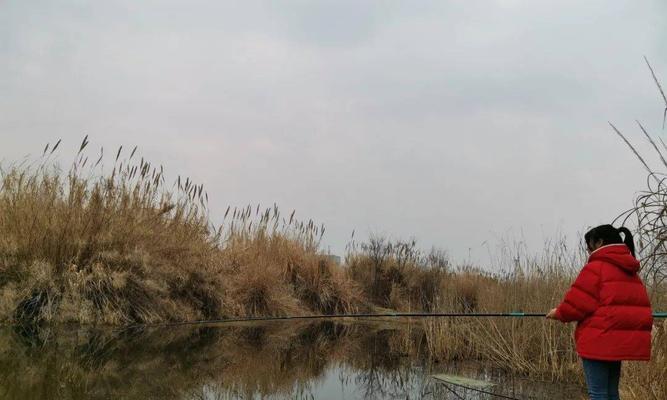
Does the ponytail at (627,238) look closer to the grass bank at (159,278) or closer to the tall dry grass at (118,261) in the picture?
the grass bank at (159,278)

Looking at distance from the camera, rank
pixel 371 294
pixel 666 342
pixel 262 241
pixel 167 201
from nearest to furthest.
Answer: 1. pixel 666 342
2. pixel 167 201
3. pixel 262 241
4. pixel 371 294

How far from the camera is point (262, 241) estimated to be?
12039 mm

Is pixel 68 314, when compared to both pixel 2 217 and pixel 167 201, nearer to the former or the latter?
pixel 2 217

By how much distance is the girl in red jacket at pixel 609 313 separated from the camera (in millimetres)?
3459

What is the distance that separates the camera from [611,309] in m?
3.47

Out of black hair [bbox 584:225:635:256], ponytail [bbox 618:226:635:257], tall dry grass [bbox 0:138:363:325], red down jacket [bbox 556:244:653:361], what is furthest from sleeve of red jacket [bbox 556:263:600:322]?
tall dry grass [bbox 0:138:363:325]

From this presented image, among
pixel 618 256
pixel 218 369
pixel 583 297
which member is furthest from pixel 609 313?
pixel 218 369

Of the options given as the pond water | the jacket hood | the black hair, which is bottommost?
the pond water

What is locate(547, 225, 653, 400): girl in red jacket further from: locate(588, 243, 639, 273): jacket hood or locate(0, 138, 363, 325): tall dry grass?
locate(0, 138, 363, 325): tall dry grass

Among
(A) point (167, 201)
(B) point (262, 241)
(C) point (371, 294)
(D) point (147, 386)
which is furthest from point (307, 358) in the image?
(C) point (371, 294)

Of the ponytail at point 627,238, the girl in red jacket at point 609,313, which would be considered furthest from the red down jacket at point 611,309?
the ponytail at point 627,238

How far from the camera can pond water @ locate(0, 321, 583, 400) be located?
4668 mm

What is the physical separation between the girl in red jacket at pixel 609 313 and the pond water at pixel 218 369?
5.95 feet

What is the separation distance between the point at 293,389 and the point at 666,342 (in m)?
3.07
